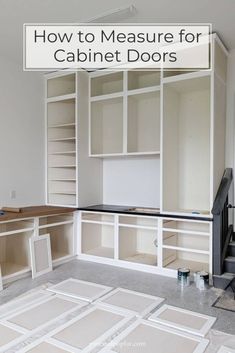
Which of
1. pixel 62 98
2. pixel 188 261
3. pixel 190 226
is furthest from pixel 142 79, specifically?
pixel 188 261

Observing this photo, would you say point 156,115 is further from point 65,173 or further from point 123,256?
point 123,256

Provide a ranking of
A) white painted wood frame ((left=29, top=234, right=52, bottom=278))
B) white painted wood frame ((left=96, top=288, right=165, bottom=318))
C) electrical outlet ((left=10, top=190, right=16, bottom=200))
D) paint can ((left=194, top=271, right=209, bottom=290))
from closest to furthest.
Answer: white painted wood frame ((left=96, top=288, right=165, bottom=318)) → paint can ((left=194, top=271, right=209, bottom=290)) → white painted wood frame ((left=29, top=234, right=52, bottom=278)) → electrical outlet ((left=10, top=190, right=16, bottom=200))

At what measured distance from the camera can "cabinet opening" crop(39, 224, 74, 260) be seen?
14.5 feet

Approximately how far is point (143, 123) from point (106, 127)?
680 millimetres

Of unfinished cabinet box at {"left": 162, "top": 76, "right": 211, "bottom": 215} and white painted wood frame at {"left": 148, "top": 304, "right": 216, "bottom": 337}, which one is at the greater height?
unfinished cabinet box at {"left": 162, "top": 76, "right": 211, "bottom": 215}

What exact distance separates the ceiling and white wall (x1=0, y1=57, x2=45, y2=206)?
883mm

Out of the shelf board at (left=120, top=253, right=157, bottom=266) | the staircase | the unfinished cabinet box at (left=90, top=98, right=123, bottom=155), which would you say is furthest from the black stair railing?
the unfinished cabinet box at (left=90, top=98, right=123, bottom=155)

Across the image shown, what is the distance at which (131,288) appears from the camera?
328cm

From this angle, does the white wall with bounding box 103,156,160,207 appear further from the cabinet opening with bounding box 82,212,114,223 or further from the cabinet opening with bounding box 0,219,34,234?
the cabinet opening with bounding box 0,219,34,234

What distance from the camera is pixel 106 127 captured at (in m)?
4.81

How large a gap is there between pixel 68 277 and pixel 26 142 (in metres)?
2.04

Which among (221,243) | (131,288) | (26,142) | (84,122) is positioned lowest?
(131,288)

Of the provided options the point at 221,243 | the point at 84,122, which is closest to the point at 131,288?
the point at 221,243

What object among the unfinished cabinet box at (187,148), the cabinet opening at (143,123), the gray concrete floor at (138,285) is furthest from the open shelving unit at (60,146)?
the unfinished cabinet box at (187,148)
